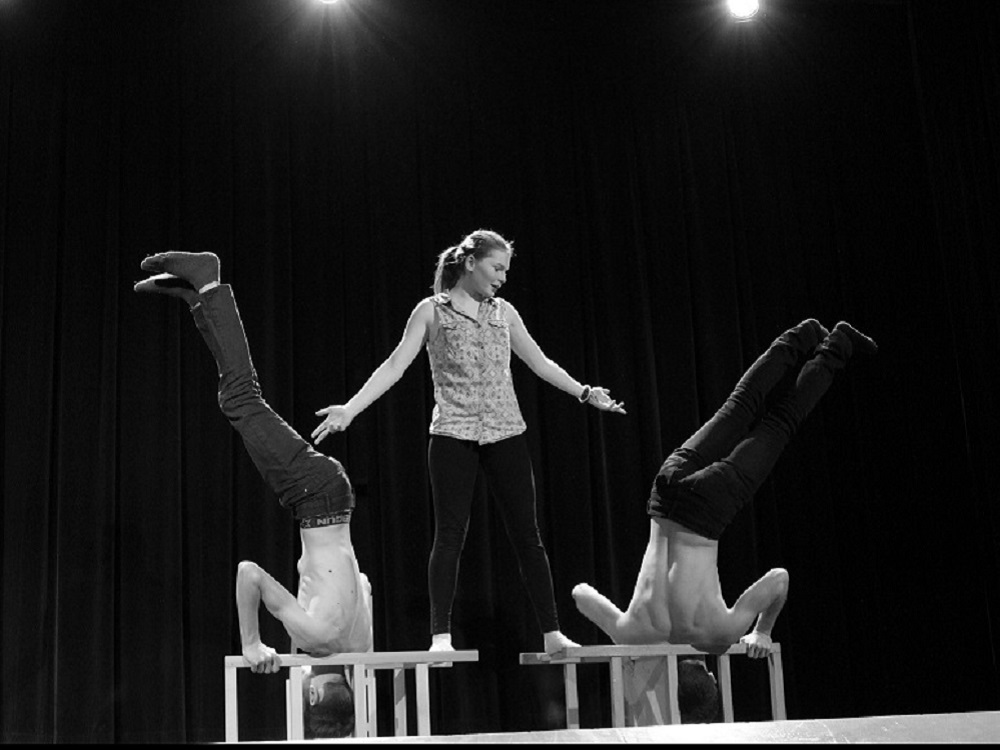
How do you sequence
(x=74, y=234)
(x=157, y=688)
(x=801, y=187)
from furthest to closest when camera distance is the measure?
(x=801, y=187) → (x=74, y=234) → (x=157, y=688)

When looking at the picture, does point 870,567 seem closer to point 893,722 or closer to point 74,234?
point 893,722

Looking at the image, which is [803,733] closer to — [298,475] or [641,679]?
[641,679]

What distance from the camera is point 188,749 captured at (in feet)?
6.52

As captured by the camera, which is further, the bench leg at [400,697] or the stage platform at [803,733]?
the bench leg at [400,697]

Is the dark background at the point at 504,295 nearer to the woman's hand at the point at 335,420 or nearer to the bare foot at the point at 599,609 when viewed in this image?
the bare foot at the point at 599,609

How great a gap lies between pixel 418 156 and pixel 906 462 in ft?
9.22

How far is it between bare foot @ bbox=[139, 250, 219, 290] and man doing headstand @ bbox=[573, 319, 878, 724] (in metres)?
1.58

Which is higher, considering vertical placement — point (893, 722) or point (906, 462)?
point (906, 462)

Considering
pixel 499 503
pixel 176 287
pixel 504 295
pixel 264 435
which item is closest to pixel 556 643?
pixel 499 503

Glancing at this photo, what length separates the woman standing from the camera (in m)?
4.00

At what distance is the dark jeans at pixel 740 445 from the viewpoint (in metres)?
3.88

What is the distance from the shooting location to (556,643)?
3.85 metres

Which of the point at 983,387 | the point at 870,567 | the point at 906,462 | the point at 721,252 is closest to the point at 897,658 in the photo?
the point at 870,567

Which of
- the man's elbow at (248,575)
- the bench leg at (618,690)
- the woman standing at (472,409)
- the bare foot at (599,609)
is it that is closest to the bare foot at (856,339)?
the woman standing at (472,409)
